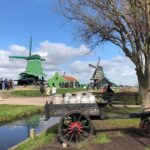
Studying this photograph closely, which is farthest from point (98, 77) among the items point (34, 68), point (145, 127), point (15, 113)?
point (145, 127)

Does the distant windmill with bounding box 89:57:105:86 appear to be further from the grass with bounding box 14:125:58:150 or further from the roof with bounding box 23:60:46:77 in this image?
the grass with bounding box 14:125:58:150

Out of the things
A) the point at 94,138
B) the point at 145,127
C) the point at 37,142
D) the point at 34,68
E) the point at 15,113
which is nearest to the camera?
the point at 94,138

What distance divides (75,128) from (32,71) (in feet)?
240

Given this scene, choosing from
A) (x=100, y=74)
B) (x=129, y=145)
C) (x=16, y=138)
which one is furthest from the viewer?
(x=100, y=74)

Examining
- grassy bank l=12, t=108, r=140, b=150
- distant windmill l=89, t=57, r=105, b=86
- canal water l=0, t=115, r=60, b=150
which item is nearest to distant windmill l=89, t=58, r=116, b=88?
distant windmill l=89, t=57, r=105, b=86

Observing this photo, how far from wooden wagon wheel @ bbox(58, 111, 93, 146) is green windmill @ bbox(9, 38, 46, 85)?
69.9 m

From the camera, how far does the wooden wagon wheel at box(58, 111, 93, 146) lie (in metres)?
12.7

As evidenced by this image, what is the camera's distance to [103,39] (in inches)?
842

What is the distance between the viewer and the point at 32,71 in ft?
279

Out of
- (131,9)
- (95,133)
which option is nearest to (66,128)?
(95,133)

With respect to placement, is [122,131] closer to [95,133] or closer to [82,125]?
[95,133]

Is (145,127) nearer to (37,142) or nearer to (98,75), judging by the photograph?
(37,142)

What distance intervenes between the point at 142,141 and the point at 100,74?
302ft

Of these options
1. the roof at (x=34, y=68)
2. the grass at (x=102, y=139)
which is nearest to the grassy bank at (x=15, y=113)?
the grass at (x=102, y=139)
